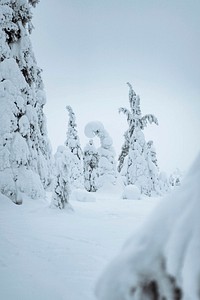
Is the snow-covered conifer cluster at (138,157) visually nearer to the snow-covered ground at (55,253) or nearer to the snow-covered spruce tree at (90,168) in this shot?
the snow-covered spruce tree at (90,168)

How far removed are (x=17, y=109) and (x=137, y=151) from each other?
1354cm

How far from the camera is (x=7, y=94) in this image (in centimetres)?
1039

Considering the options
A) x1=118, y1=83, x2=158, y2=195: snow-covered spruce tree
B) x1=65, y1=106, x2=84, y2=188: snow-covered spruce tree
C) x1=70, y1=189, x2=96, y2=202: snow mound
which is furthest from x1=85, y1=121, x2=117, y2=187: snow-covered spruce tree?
x1=70, y1=189, x2=96, y2=202: snow mound

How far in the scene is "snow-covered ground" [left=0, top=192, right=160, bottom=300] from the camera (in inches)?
114

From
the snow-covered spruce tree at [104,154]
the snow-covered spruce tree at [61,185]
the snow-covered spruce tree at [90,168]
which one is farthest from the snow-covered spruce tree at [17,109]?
the snow-covered spruce tree at [90,168]

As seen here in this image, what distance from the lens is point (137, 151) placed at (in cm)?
2192

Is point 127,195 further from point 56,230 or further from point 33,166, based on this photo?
point 56,230

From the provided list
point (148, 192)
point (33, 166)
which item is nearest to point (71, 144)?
point (148, 192)

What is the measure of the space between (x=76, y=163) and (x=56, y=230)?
2341cm

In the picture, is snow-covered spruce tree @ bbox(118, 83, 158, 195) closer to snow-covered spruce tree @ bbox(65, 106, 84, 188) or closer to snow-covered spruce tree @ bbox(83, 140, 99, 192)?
snow-covered spruce tree @ bbox(83, 140, 99, 192)

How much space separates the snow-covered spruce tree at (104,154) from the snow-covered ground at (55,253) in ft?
55.8

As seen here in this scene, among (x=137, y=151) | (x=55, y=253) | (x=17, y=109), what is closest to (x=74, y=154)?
(x=137, y=151)

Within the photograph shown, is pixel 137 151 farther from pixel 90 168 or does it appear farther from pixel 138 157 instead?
pixel 90 168

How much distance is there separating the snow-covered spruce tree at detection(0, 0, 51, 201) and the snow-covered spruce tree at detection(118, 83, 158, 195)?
36.6 ft
